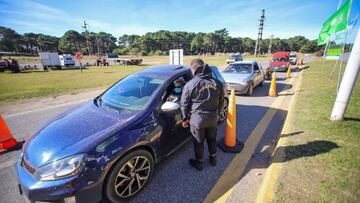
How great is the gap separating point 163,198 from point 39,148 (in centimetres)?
166

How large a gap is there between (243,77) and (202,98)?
18.8 ft

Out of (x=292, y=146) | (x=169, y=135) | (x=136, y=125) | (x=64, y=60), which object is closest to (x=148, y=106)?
(x=136, y=125)

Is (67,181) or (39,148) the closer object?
(67,181)

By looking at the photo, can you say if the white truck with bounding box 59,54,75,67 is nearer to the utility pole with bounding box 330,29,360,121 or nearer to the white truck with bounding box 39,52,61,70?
the white truck with bounding box 39,52,61,70

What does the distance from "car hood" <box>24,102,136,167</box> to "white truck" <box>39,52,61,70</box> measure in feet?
100

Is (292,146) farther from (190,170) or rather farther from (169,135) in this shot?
(169,135)

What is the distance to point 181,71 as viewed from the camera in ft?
11.9

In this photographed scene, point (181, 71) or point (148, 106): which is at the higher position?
point (181, 71)

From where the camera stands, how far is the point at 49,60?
27.4 meters

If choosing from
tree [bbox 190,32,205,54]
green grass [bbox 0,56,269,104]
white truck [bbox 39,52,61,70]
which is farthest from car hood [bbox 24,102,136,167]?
tree [bbox 190,32,205,54]

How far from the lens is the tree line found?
9225cm

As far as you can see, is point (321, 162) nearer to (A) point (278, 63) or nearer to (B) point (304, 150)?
(B) point (304, 150)

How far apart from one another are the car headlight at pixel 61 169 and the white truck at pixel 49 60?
31393 millimetres

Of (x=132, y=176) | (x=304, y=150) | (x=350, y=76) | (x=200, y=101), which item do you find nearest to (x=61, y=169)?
(x=132, y=176)
